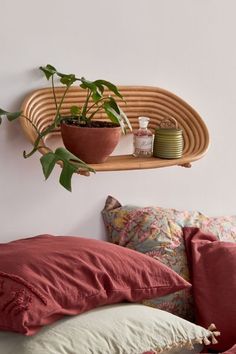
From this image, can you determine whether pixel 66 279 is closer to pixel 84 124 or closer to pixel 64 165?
pixel 64 165

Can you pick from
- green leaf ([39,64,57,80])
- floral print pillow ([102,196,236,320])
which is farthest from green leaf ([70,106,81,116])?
floral print pillow ([102,196,236,320])

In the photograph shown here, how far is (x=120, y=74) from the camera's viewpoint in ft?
7.06

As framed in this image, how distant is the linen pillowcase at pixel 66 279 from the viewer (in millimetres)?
1532

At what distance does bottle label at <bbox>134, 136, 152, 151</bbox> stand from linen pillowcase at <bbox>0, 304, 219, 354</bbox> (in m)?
0.57

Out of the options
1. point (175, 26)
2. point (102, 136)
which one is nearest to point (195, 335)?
point (102, 136)

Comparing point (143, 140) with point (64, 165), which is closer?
point (64, 165)

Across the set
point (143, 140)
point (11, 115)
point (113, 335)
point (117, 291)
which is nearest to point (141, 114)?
point (143, 140)

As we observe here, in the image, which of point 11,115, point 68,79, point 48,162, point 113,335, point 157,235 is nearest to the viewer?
point 113,335

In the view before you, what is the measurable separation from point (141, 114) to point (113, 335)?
0.85 meters

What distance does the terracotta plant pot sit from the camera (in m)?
1.88

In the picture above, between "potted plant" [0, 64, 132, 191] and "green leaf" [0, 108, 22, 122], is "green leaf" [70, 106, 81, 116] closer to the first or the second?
"potted plant" [0, 64, 132, 191]

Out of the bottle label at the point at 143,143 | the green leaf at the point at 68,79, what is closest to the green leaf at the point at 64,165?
the green leaf at the point at 68,79

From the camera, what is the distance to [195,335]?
1750 millimetres

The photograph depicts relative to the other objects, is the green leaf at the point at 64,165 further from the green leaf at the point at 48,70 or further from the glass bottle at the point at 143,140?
the glass bottle at the point at 143,140
